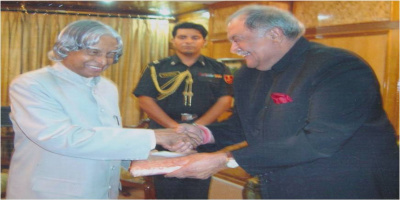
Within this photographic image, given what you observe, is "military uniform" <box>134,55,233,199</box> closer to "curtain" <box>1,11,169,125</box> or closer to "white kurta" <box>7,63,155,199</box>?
"white kurta" <box>7,63,155,199</box>

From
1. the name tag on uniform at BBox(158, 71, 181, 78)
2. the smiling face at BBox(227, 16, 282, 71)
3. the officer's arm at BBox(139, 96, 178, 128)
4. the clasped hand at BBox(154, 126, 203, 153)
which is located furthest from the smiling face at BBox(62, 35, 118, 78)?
the name tag on uniform at BBox(158, 71, 181, 78)

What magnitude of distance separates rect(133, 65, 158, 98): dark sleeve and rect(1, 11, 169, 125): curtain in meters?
1.50

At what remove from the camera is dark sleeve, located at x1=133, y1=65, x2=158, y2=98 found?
2643mm

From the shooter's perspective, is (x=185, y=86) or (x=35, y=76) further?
(x=185, y=86)

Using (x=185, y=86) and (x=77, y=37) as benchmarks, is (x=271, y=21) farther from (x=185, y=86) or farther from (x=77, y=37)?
(x=185, y=86)

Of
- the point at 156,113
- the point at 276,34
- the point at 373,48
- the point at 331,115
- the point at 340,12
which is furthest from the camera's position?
the point at 340,12

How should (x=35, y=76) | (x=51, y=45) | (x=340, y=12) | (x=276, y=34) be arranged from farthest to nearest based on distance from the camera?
1. (x=51, y=45)
2. (x=340, y=12)
3. (x=276, y=34)
4. (x=35, y=76)

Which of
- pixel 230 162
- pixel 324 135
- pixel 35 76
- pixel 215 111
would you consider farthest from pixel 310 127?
pixel 215 111

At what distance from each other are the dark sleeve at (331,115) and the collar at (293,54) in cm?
15

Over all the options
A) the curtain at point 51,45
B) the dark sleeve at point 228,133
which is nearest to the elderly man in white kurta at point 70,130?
the dark sleeve at point 228,133

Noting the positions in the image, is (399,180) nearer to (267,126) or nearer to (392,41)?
(267,126)

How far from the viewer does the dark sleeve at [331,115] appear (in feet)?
3.92

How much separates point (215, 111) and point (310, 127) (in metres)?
1.39

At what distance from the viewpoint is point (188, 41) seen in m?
2.68
